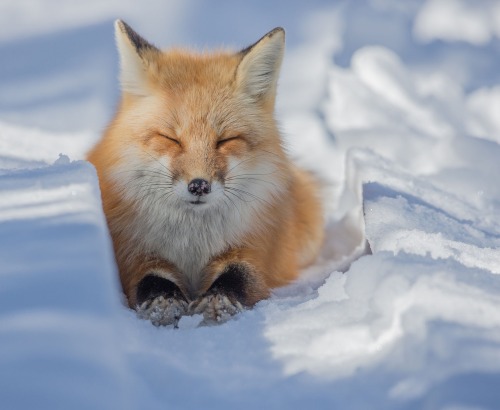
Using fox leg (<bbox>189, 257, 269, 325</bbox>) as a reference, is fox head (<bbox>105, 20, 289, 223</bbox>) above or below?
above

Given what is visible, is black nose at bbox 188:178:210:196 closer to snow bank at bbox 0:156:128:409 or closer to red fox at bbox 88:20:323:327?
red fox at bbox 88:20:323:327

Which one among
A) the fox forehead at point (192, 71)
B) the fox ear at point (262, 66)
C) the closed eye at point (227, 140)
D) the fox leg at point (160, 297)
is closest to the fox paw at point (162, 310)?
the fox leg at point (160, 297)

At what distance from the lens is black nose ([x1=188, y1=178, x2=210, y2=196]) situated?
2.65 meters

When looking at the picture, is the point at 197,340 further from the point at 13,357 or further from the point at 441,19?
the point at 441,19

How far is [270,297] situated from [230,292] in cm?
26

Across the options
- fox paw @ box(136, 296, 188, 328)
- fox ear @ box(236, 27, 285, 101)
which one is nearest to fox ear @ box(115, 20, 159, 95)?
fox ear @ box(236, 27, 285, 101)

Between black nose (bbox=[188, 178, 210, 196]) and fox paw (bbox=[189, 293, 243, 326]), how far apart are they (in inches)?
15.2

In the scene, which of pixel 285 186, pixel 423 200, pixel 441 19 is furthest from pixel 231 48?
pixel 441 19

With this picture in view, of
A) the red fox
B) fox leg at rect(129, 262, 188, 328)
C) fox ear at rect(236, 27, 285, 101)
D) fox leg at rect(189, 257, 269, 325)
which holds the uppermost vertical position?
fox ear at rect(236, 27, 285, 101)

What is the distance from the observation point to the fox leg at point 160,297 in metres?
2.54

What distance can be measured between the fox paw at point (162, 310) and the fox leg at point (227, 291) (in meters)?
0.08

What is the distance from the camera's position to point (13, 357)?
1.67m

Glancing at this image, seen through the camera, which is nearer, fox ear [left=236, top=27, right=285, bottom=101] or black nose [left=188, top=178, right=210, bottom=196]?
black nose [left=188, top=178, right=210, bottom=196]

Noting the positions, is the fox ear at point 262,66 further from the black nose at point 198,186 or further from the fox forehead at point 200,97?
the black nose at point 198,186
